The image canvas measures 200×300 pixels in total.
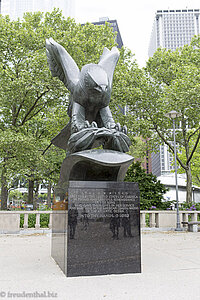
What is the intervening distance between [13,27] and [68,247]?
52.5 ft

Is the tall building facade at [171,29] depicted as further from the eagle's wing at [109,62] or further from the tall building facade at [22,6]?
the eagle's wing at [109,62]

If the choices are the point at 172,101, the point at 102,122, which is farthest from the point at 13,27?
the point at 102,122

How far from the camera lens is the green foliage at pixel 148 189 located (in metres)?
17.0

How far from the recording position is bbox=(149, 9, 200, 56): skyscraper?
51531 millimetres

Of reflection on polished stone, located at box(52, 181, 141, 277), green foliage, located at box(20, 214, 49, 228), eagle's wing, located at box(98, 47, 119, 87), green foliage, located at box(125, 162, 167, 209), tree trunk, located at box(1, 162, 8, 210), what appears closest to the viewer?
reflection on polished stone, located at box(52, 181, 141, 277)

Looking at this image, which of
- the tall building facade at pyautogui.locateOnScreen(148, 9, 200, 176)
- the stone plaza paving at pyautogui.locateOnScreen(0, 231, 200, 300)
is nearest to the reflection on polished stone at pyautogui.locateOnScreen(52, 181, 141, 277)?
the stone plaza paving at pyautogui.locateOnScreen(0, 231, 200, 300)

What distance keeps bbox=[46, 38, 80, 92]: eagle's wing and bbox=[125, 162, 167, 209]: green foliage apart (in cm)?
1140

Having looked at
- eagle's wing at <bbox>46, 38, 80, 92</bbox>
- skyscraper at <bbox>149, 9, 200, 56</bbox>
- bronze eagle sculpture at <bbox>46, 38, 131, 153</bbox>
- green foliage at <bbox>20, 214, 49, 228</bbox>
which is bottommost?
green foliage at <bbox>20, 214, 49, 228</bbox>

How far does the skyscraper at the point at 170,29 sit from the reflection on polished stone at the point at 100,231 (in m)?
49.4

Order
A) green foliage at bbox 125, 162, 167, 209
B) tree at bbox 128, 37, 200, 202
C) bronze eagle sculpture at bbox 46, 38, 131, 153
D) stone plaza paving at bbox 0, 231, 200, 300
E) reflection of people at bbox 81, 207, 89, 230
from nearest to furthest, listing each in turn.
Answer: stone plaza paving at bbox 0, 231, 200, 300 < reflection of people at bbox 81, 207, 89, 230 < bronze eagle sculpture at bbox 46, 38, 131, 153 < tree at bbox 128, 37, 200, 202 < green foliage at bbox 125, 162, 167, 209

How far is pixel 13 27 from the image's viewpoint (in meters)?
16.5

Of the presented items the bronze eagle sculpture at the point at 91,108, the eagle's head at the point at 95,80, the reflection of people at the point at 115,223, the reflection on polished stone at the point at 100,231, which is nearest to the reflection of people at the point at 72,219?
the reflection on polished stone at the point at 100,231

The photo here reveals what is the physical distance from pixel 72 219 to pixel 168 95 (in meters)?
14.6

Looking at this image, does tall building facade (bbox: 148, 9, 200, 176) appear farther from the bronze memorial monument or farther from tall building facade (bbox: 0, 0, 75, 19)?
the bronze memorial monument
